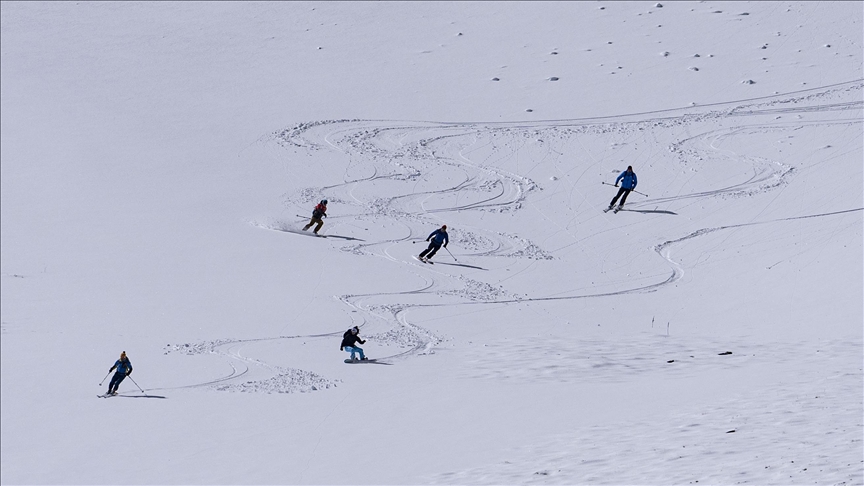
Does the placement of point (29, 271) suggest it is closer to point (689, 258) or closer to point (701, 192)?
point (689, 258)

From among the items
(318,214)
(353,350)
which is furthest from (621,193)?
(353,350)

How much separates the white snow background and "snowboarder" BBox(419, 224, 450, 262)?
380 mm

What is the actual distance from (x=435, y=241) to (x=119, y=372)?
863cm

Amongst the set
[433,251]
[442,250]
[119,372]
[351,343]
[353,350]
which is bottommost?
[442,250]

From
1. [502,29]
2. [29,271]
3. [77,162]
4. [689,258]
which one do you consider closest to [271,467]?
[29,271]

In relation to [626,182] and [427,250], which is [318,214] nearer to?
[427,250]

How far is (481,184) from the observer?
27578 millimetres

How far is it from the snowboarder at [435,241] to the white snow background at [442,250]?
0.38 metres

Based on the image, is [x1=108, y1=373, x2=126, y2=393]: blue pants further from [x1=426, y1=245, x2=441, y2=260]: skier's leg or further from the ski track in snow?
[x1=426, y1=245, x2=441, y2=260]: skier's leg

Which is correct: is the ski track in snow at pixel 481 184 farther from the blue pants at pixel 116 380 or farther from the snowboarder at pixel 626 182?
the blue pants at pixel 116 380

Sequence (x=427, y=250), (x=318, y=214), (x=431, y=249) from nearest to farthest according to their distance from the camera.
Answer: (x=427, y=250) < (x=431, y=249) < (x=318, y=214)

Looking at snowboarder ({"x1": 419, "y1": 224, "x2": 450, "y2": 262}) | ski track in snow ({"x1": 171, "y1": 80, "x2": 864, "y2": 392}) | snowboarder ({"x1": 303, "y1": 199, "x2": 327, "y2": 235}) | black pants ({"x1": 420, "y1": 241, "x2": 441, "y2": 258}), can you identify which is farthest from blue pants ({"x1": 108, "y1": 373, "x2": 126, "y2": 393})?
snowboarder ({"x1": 303, "y1": 199, "x2": 327, "y2": 235})

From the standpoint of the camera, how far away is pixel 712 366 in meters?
16.1

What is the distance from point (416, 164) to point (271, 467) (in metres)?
16.7
